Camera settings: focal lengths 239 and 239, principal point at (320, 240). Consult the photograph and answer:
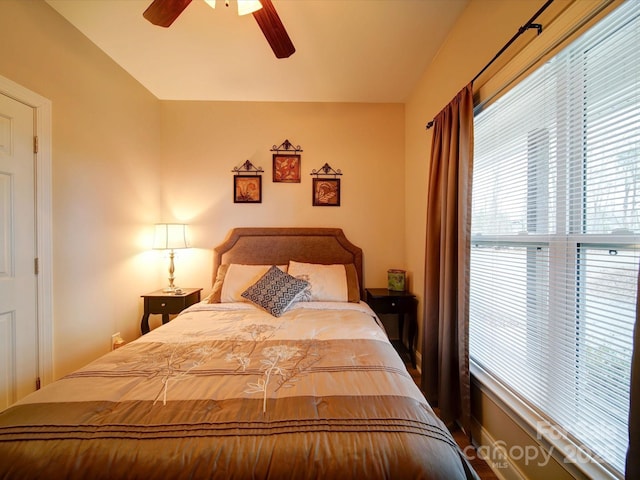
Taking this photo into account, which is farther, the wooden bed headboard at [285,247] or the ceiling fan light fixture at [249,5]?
the wooden bed headboard at [285,247]

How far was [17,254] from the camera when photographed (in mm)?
1519

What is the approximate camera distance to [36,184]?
1604mm

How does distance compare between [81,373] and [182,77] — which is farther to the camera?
[182,77]


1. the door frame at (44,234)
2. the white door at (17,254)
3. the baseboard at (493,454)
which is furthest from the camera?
the door frame at (44,234)

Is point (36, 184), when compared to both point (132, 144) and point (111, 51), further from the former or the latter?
point (111, 51)

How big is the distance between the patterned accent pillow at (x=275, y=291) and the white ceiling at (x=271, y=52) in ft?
6.20

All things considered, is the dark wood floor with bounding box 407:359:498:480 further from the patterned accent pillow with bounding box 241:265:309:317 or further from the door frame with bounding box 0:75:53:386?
the door frame with bounding box 0:75:53:386

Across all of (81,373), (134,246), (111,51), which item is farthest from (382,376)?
(111,51)

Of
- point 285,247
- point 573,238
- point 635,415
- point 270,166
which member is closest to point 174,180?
point 270,166

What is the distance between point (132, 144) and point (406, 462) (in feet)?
10.4

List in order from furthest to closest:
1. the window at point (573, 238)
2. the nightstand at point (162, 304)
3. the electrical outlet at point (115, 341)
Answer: the nightstand at point (162, 304) < the electrical outlet at point (115, 341) < the window at point (573, 238)

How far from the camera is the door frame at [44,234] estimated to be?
1.61 m

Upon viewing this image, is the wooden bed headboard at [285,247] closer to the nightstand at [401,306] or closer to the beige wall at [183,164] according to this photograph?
the beige wall at [183,164]

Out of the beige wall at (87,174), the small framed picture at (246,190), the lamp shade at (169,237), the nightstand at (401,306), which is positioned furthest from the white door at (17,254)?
the nightstand at (401,306)
